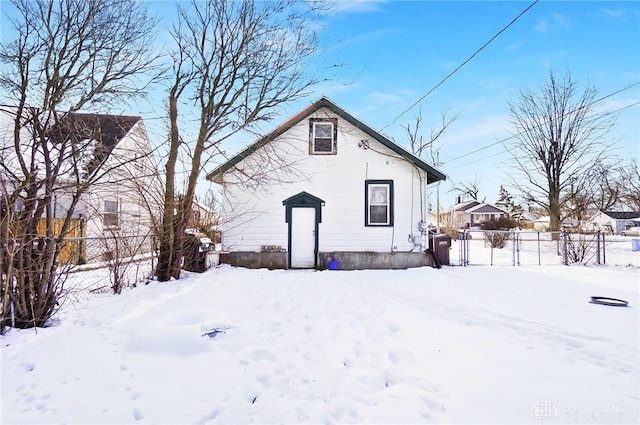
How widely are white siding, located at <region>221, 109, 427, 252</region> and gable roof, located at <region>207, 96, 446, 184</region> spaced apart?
20 centimetres

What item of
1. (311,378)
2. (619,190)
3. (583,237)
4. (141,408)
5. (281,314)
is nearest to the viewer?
(141,408)

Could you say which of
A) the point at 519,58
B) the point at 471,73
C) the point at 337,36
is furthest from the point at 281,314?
the point at 519,58

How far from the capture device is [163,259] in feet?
26.2

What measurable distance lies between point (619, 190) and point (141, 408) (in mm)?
38786

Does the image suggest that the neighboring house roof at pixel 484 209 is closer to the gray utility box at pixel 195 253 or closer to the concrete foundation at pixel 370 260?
the concrete foundation at pixel 370 260

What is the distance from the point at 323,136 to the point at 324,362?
8329mm

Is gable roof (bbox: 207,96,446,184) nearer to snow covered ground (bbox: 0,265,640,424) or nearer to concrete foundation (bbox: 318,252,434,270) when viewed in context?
concrete foundation (bbox: 318,252,434,270)

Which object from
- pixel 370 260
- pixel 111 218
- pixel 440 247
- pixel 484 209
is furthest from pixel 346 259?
pixel 484 209

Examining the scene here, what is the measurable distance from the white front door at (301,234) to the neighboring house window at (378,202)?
181 cm

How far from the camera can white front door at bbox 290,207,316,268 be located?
10297mm

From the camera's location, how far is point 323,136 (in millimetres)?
10523

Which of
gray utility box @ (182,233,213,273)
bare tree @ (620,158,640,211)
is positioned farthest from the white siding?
bare tree @ (620,158,640,211)

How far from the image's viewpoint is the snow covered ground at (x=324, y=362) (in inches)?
95.2

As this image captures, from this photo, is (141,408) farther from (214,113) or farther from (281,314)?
Result: (214,113)
